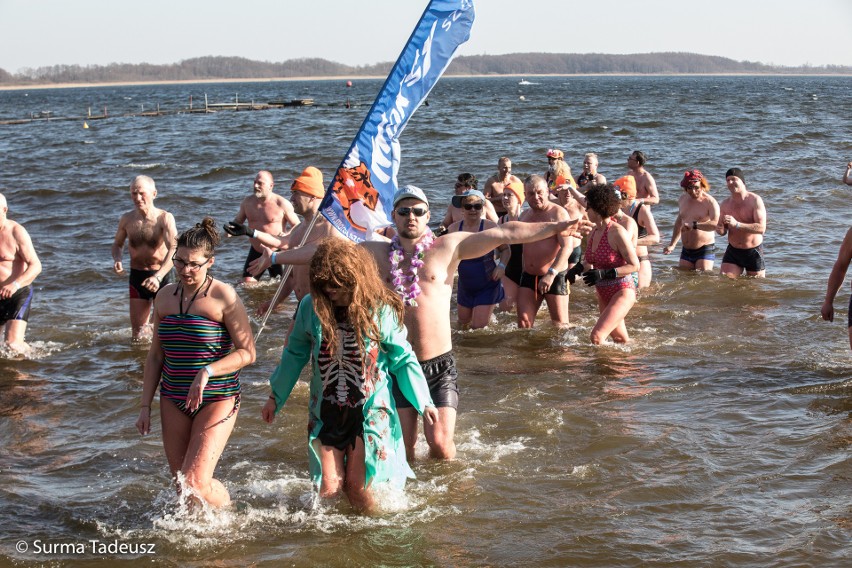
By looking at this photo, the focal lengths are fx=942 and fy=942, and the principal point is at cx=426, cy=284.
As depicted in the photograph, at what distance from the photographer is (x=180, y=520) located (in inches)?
203

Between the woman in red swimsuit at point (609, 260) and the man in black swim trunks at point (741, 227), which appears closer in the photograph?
the woman in red swimsuit at point (609, 260)

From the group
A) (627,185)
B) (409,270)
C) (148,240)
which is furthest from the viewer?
(627,185)

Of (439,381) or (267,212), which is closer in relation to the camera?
(439,381)

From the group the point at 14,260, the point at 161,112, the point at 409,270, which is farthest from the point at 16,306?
the point at 161,112

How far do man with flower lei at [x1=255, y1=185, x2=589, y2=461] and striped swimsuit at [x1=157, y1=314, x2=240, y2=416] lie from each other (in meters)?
0.97

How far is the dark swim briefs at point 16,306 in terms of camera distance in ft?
28.0

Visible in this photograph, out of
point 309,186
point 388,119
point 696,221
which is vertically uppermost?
point 388,119

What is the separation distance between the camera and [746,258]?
461 inches

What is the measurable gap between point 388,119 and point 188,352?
2.26 m

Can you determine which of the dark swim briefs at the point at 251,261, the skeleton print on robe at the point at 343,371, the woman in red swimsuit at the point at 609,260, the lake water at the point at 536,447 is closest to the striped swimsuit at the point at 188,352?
the skeleton print on robe at the point at 343,371

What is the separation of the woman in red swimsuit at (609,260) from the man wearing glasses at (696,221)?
3.40 meters

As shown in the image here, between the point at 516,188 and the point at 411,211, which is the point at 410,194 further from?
the point at 516,188

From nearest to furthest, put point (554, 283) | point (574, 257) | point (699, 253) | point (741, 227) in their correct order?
point (554, 283), point (574, 257), point (741, 227), point (699, 253)

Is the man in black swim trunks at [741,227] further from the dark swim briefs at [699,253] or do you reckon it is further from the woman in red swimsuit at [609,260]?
the woman in red swimsuit at [609,260]
